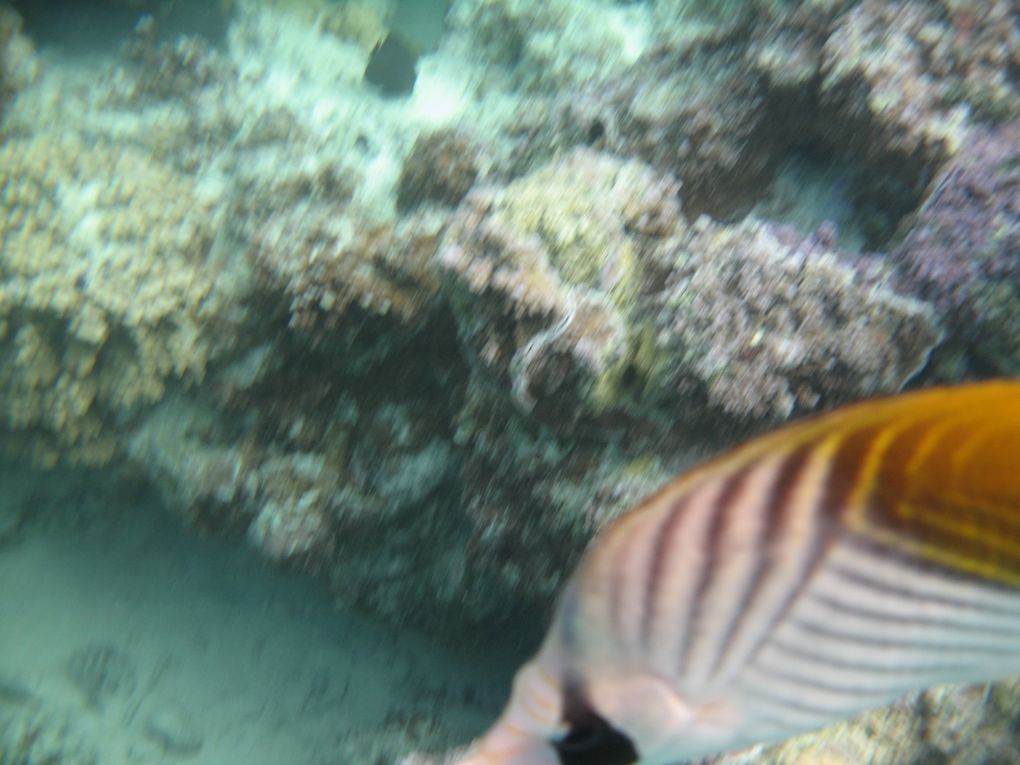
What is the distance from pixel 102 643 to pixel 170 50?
200 inches

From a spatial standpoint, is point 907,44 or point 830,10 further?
point 830,10

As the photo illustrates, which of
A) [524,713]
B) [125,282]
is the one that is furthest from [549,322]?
[125,282]

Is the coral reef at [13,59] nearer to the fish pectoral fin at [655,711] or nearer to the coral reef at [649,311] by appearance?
the coral reef at [649,311]

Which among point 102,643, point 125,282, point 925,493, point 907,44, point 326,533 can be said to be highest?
point 907,44

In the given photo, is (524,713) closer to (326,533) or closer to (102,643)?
(326,533)

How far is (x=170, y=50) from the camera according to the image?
6.13 meters

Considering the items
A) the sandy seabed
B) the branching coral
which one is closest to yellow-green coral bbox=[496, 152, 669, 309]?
the branching coral

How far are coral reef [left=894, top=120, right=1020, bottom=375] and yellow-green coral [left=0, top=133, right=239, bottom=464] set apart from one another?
12.0 ft

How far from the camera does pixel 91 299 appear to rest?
4.09 m

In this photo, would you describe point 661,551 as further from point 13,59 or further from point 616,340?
point 13,59

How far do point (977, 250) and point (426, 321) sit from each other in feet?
7.39

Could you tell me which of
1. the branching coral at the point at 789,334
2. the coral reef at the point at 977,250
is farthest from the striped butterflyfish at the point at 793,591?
the coral reef at the point at 977,250

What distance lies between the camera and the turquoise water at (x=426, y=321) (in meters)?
2.40

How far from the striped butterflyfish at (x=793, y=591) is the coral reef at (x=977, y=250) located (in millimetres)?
1946
